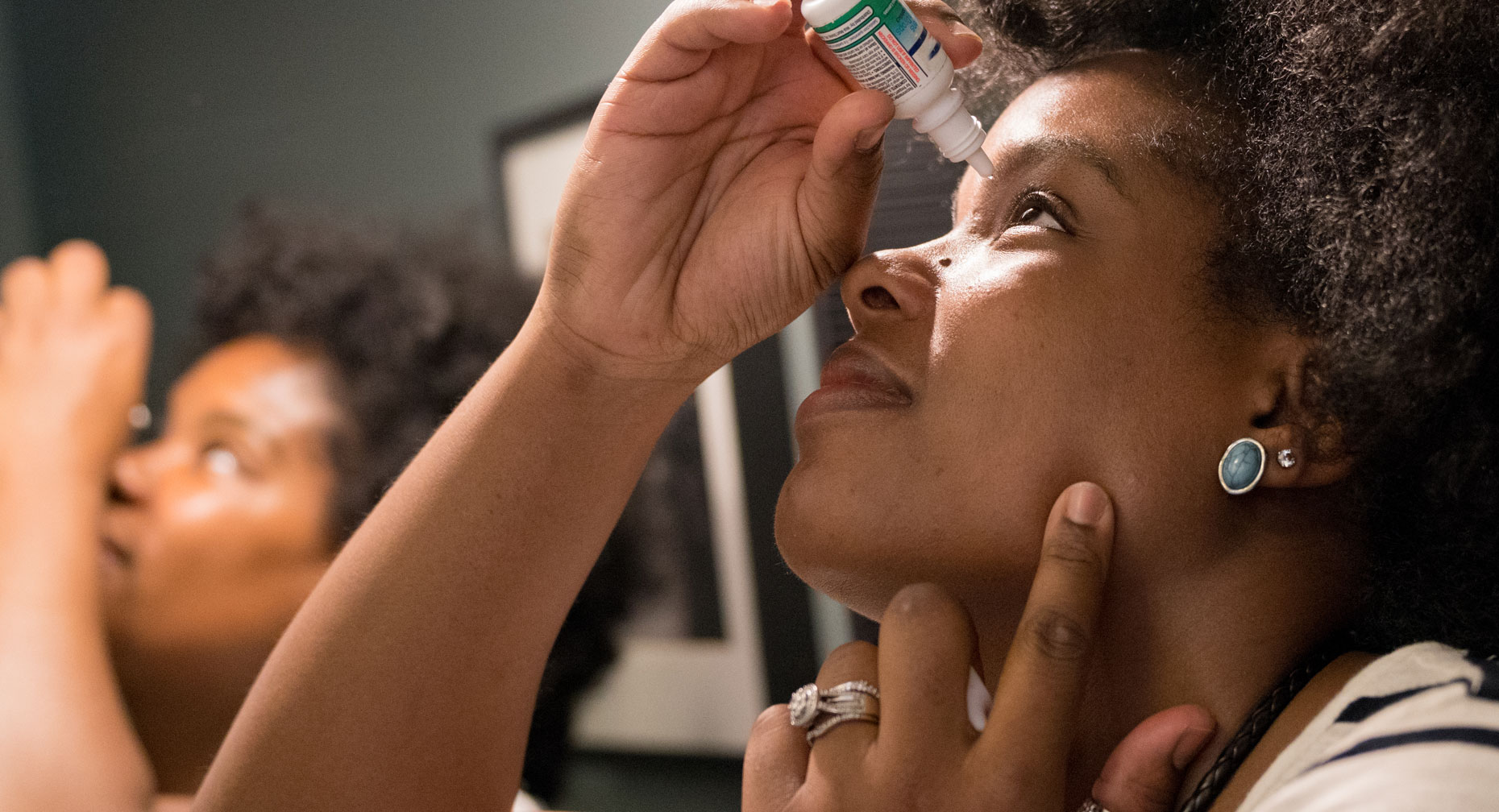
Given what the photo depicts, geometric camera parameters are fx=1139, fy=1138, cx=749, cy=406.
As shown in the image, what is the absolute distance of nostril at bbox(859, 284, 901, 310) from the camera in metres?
0.89

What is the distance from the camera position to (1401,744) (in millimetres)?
606

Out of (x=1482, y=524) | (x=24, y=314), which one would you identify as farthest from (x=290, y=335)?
(x=1482, y=524)

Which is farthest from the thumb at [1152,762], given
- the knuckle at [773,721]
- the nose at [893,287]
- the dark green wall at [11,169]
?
the dark green wall at [11,169]

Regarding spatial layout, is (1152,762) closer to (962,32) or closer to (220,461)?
(962,32)

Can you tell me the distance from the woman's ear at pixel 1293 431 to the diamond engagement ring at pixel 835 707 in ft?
1.05

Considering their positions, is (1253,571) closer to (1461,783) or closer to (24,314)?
(1461,783)

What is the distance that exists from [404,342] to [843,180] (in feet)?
2.84

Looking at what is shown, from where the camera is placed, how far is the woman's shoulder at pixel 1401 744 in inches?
22.4

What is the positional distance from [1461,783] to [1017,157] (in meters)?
0.52

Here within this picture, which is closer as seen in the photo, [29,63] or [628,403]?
[628,403]

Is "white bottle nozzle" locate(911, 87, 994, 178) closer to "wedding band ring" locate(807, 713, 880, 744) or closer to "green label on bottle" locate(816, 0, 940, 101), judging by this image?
"green label on bottle" locate(816, 0, 940, 101)

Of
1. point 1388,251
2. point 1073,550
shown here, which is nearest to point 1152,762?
point 1073,550

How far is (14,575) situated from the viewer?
1616 mm

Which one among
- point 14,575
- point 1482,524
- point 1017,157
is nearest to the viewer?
point 1482,524
